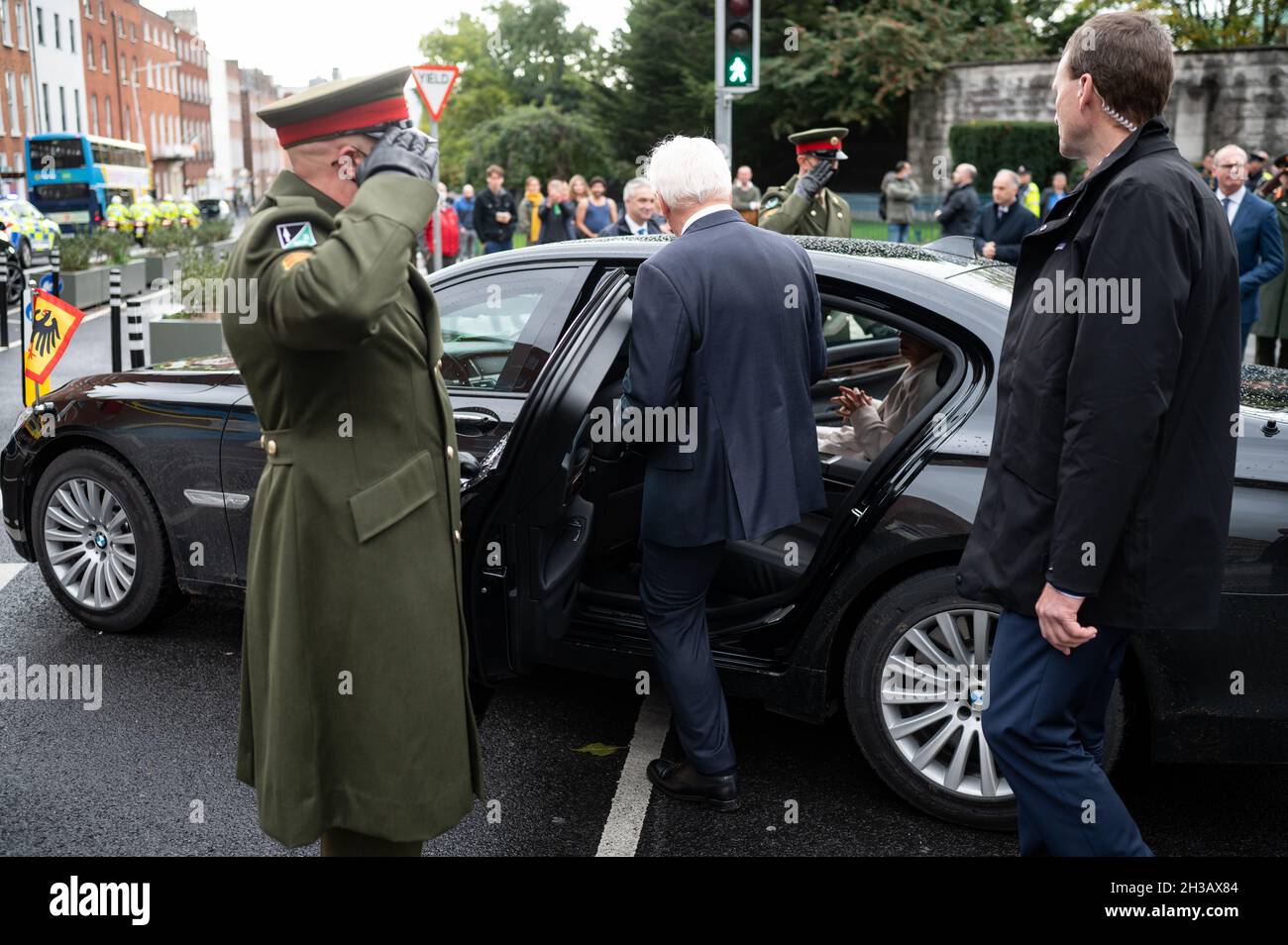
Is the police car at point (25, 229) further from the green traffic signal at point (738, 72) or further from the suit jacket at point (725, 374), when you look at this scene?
the suit jacket at point (725, 374)

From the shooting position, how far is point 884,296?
3809 mm

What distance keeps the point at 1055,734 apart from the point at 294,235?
1748 mm

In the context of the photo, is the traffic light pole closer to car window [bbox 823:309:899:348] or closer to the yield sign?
the yield sign

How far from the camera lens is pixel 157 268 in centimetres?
2295

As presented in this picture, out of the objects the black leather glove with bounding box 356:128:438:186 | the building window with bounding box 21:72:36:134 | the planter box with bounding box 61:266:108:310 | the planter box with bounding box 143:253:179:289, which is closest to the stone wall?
the planter box with bounding box 143:253:179:289

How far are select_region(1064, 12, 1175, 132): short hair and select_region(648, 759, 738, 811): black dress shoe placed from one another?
2.17m

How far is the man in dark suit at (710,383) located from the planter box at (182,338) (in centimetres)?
930

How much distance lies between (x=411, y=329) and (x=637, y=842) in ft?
5.78

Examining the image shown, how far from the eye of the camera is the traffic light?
10672 mm

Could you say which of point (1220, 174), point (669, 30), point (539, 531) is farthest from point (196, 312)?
point (669, 30)

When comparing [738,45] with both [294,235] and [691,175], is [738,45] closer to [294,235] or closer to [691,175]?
[691,175]

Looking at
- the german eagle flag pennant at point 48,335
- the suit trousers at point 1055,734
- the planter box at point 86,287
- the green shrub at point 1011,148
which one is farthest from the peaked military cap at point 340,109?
the green shrub at point 1011,148
